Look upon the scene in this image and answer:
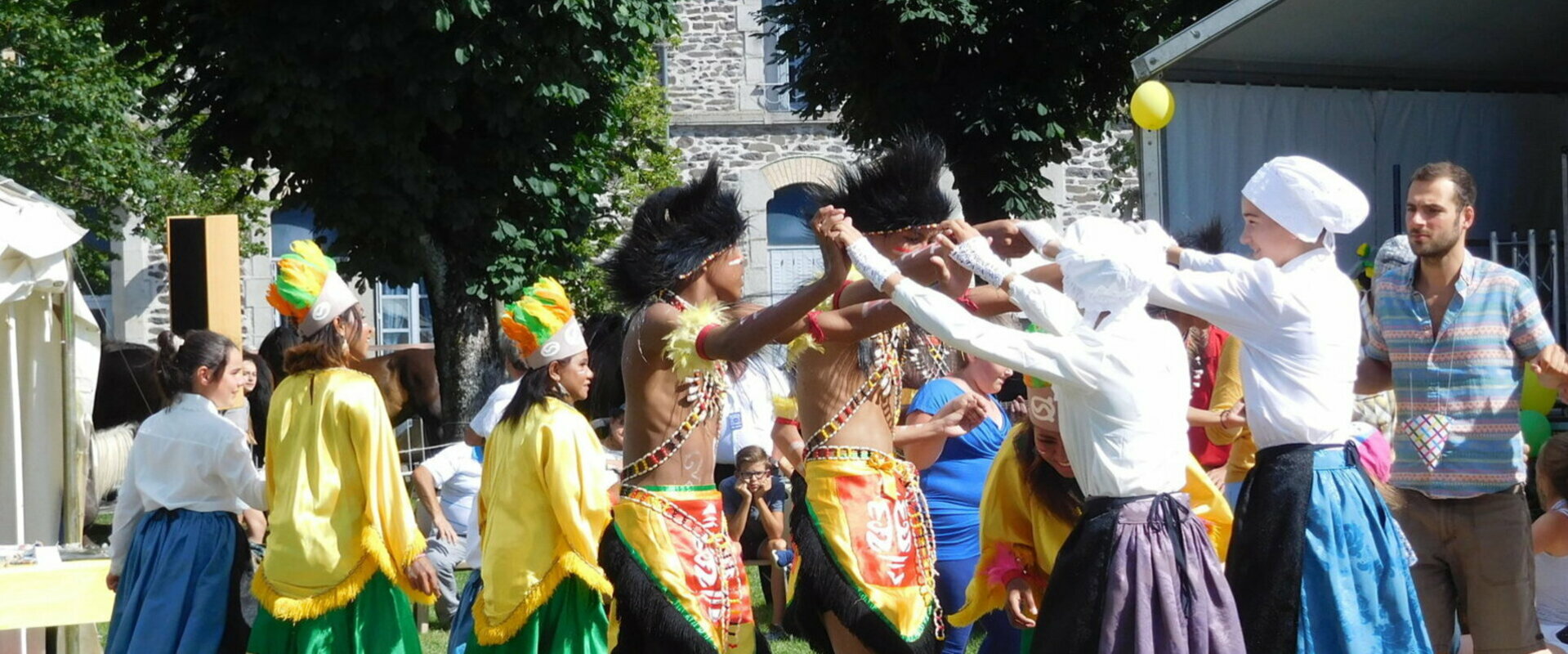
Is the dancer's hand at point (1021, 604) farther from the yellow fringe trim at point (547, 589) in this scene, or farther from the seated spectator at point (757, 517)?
the seated spectator at point (757, 517)

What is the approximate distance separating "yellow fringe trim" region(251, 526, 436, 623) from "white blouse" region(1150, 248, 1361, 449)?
2516mm

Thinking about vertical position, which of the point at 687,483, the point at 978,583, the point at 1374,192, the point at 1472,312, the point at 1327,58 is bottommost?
the point at 978,583

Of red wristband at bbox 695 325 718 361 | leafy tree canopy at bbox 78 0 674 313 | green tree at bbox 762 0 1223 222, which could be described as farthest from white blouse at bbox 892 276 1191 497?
green tree at bbox 762 0 1223 222

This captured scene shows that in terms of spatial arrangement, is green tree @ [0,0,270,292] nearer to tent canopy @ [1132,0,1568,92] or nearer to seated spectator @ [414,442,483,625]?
seated spectator @ [414,442,483,625]

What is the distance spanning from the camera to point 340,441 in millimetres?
5254

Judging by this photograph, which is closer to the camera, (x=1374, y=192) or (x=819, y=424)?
(x=819, y=424)

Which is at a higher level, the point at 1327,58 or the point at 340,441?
the point at 1327,58

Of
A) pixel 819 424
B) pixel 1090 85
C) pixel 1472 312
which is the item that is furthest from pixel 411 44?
pixel 1472 312

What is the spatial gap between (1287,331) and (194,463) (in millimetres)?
3513

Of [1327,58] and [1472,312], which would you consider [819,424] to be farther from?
[1327,58]

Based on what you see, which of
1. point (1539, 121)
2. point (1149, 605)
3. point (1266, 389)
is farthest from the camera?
point (1539, 121)

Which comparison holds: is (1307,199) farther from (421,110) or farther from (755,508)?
(421,110)

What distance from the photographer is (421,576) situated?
17.0 ft

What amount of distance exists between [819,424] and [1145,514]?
1.20 metres
